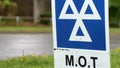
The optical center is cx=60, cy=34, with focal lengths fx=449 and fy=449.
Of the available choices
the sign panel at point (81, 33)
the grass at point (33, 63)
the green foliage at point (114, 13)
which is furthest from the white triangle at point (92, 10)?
the green foliage at point (114, 13)

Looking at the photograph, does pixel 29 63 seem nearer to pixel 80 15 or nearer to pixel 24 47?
pixel 80 15

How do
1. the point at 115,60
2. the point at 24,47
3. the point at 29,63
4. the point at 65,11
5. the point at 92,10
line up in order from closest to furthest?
the point at 92,10
the point at 65,11
the point at 29,63
the point at 115,60
the point at 24,47

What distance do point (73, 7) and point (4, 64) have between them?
707 centimetres

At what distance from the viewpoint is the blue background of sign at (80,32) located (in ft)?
11.8

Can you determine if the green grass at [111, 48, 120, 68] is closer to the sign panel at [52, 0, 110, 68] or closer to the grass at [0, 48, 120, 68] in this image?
the grass at [0, 48, 120, 68]

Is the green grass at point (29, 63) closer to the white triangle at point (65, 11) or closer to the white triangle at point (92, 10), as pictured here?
the white triangle at point (65, 11)

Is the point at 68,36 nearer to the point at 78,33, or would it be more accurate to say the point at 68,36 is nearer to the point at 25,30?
the point at 78,33

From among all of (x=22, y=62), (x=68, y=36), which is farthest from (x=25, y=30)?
(x=68, y=36)

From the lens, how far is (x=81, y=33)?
3.71 m

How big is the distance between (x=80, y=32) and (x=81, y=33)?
13 mm

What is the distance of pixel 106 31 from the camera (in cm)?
357

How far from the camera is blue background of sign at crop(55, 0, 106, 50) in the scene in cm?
360

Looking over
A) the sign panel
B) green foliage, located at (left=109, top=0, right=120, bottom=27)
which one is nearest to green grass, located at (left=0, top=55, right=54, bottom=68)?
the sign panel

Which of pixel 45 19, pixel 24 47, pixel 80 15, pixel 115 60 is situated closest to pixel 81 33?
pixel 80 15
